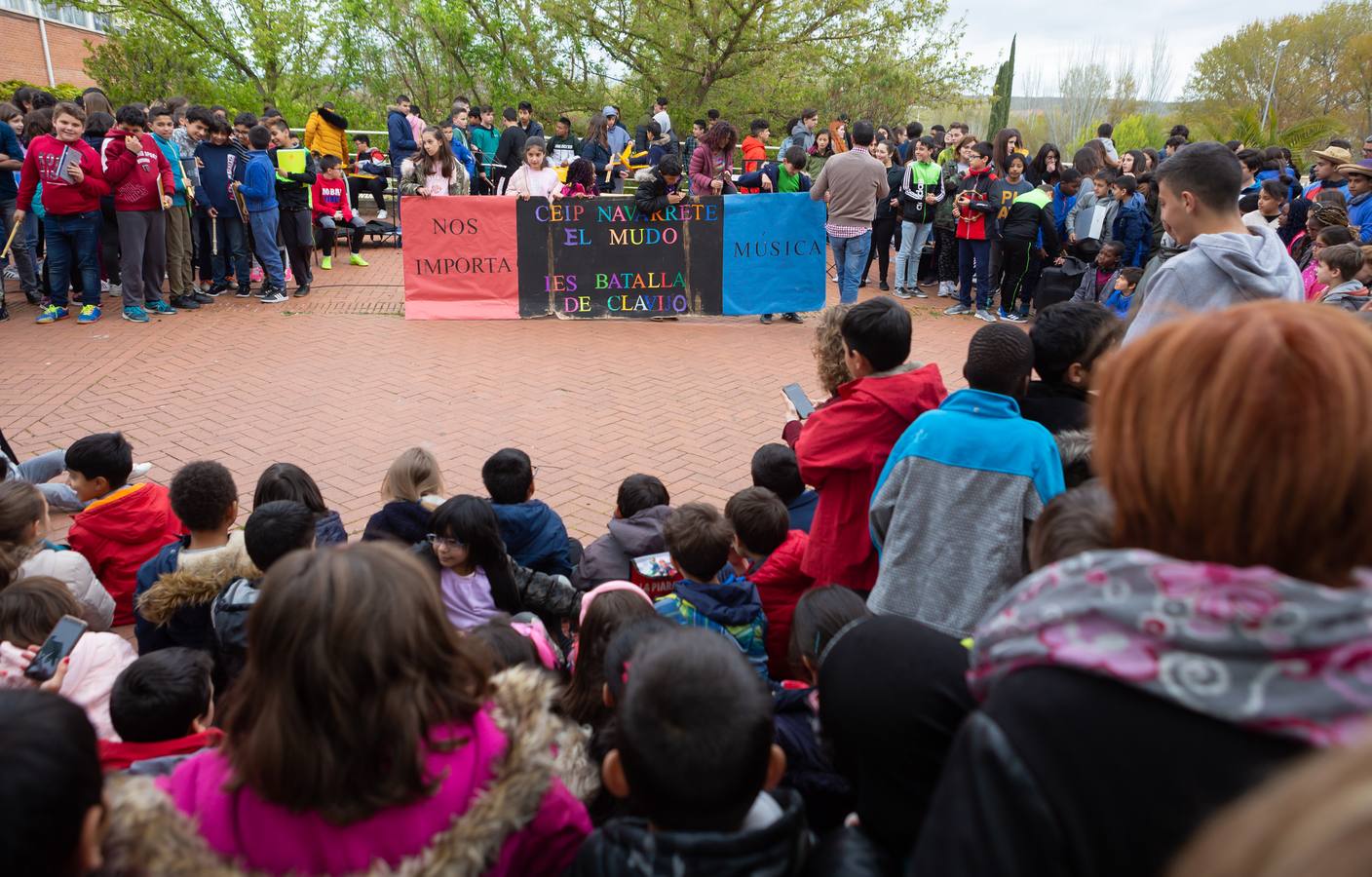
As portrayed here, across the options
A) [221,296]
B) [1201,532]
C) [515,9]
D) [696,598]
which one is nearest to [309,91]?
[515,9]

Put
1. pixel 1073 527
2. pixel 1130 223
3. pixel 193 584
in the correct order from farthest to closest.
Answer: pixel 1130 223
pixel 193 584
pixel 1073 527

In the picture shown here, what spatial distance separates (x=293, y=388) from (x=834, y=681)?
6.80m

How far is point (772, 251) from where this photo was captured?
10.3 meters

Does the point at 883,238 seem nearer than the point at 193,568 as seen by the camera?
No

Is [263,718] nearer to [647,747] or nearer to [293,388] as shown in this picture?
[647,747]

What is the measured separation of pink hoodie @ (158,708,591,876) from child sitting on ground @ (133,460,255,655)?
→ 1634 millimetres

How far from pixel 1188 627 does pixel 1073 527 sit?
658 millimetres

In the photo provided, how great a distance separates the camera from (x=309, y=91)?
2234 cm

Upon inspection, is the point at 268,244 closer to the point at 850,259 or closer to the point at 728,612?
the point at 850,259

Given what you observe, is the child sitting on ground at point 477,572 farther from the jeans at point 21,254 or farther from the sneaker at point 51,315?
the jeans at point 21,254

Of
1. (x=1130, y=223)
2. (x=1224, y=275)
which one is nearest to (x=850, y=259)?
(x=1130, y=223)

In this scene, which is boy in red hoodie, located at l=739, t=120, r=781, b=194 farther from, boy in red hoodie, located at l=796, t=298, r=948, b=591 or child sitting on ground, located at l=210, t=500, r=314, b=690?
child sitting on ground, located at l=210, t=500, r=314, b=690

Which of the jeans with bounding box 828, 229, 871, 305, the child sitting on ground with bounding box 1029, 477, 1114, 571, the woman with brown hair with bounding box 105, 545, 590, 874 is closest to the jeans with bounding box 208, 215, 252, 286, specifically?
the jeans with bounding box 828, 229, 871, 305

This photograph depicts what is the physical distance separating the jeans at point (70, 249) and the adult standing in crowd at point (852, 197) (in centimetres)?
745
